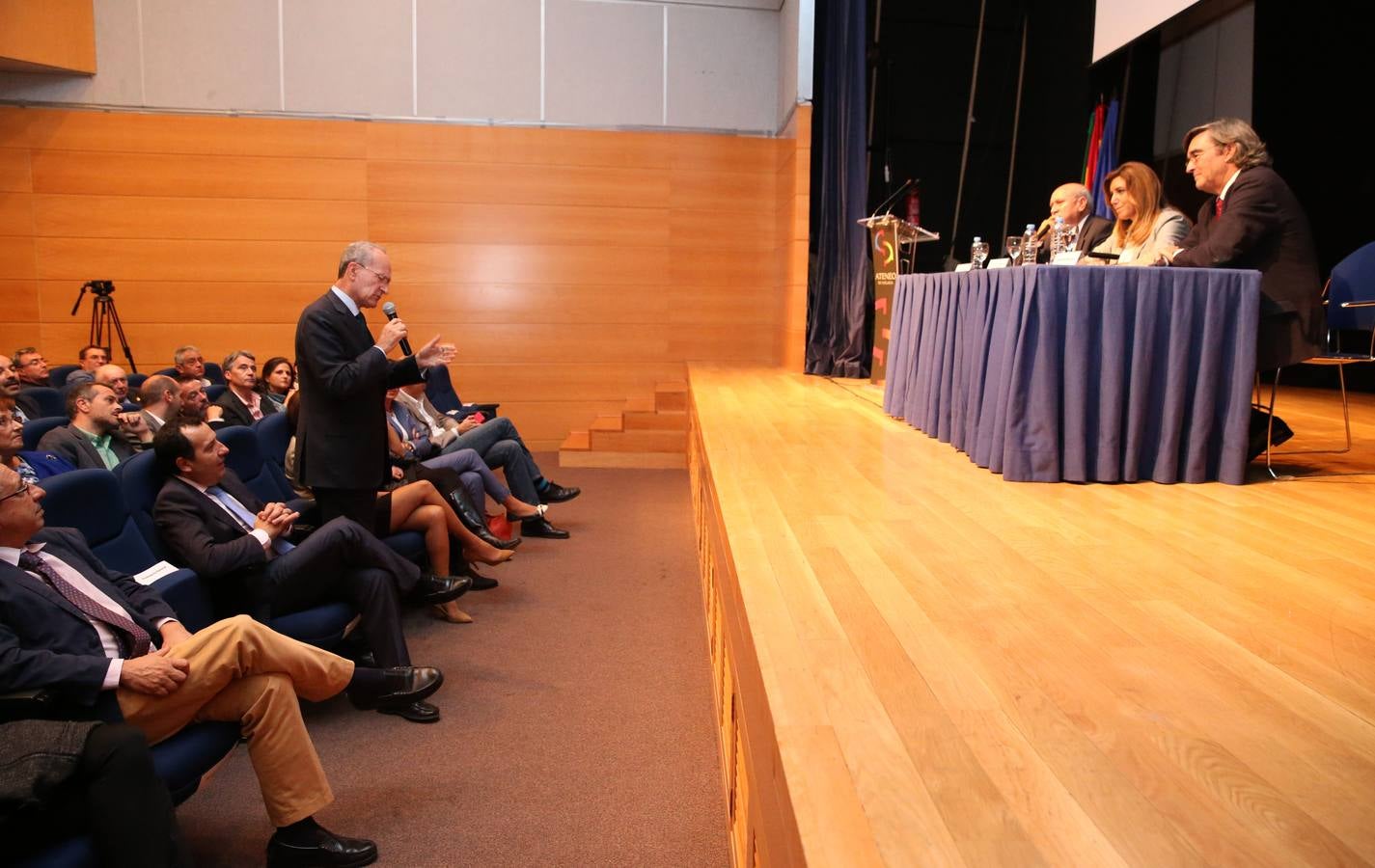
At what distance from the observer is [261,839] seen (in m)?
2.03

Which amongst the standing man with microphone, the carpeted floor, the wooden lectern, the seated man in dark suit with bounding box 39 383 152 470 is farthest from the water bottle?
the seated man in dark suit with bounding box 39 383 152 470

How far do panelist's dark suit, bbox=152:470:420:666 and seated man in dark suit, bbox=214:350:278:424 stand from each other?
6.32 feet

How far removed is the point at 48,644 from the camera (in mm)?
1743

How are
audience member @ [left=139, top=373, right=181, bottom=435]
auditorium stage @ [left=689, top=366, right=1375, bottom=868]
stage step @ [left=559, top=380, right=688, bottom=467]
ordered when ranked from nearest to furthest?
auditorium stage @ [left=689, top=366, right=1375, bottom=868] < audience member @ [left=139, top=373, right=181, bottom=435] < stage step @ [left=559, top=380, right=688, bottom=467]

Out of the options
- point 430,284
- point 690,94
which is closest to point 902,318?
point 690,94

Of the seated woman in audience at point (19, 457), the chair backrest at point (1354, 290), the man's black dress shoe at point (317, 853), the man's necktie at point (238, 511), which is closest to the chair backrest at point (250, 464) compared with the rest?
the man's necktie at point (238, 511)

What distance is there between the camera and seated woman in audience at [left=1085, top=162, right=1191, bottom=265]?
134 inches

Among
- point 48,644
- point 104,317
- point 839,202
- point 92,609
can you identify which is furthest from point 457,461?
point 104,317

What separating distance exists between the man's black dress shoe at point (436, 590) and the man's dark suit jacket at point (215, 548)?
739mm

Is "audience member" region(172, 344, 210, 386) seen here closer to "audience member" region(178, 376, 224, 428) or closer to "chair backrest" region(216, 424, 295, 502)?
"audience member" region(178, 376, 224, 428)

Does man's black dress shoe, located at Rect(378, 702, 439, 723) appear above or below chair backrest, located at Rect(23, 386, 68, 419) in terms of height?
below

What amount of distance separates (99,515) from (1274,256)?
11.8 ft

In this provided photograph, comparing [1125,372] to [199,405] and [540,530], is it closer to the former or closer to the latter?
[540,530]

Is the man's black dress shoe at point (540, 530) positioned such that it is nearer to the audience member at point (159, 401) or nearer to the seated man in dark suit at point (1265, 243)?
the audience member at point (159, 401)
